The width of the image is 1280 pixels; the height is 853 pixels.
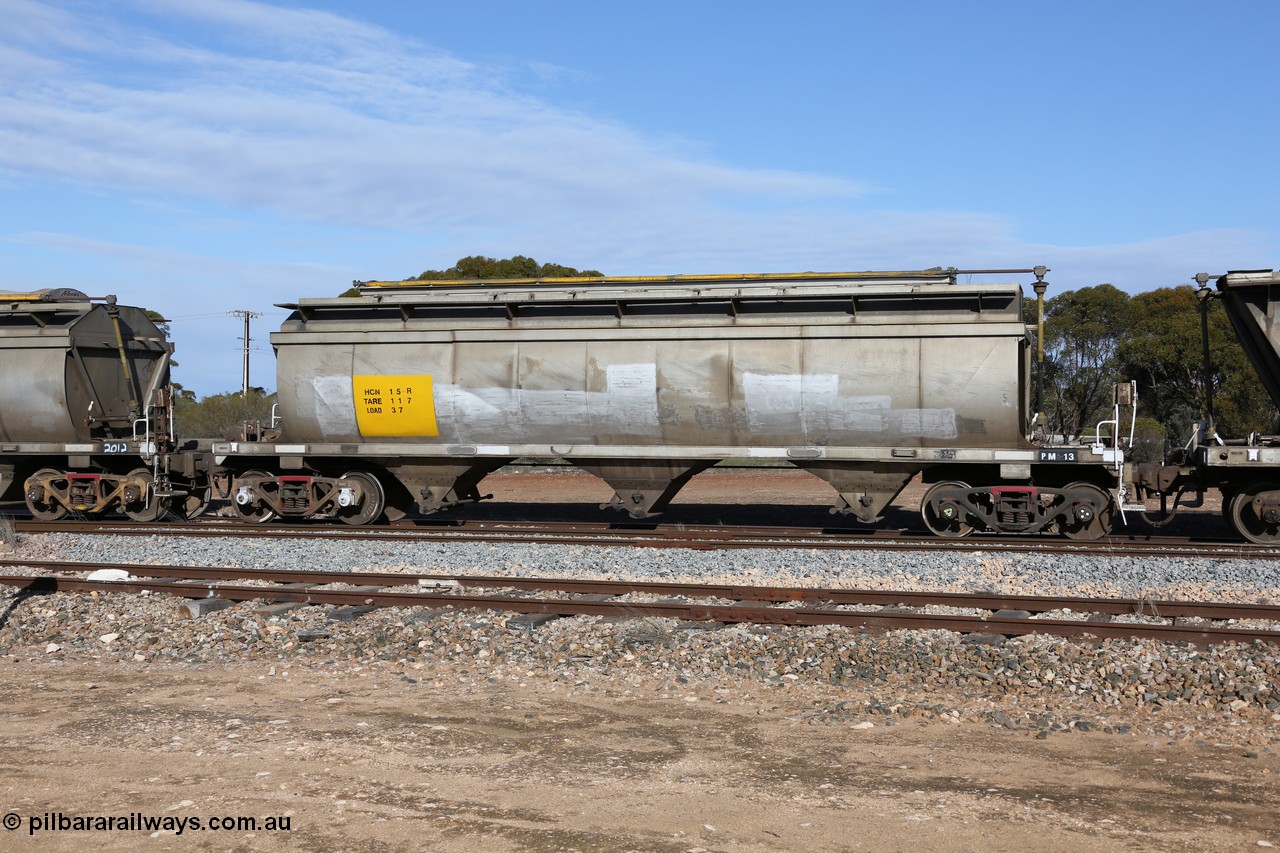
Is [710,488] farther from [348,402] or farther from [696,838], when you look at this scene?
[696,838]

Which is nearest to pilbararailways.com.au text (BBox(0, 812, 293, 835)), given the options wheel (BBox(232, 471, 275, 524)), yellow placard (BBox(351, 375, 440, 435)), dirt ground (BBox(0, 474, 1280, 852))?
dirt ground (BBox(0, 474, 1280, 852))

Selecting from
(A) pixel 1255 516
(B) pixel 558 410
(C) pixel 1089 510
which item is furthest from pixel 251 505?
(A) pixel 1255 516

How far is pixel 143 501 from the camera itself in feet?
60.5

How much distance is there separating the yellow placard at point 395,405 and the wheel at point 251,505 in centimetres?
224

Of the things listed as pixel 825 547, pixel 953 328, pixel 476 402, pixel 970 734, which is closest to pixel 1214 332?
pixel 953 328

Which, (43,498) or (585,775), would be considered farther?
(43,498)

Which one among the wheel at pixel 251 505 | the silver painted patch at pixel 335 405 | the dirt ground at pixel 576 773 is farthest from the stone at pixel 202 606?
the wheel at pixel 251 505

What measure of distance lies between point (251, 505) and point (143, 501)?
92.2 inches

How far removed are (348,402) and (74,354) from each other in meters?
5.60

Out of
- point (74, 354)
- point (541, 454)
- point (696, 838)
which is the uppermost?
point (74, 354)

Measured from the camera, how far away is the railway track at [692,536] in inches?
531

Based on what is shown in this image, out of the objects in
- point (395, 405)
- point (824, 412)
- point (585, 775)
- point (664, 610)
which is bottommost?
point (585, 775)

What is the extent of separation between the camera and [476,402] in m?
16.3

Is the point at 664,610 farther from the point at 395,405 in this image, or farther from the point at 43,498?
the point at 43,498
